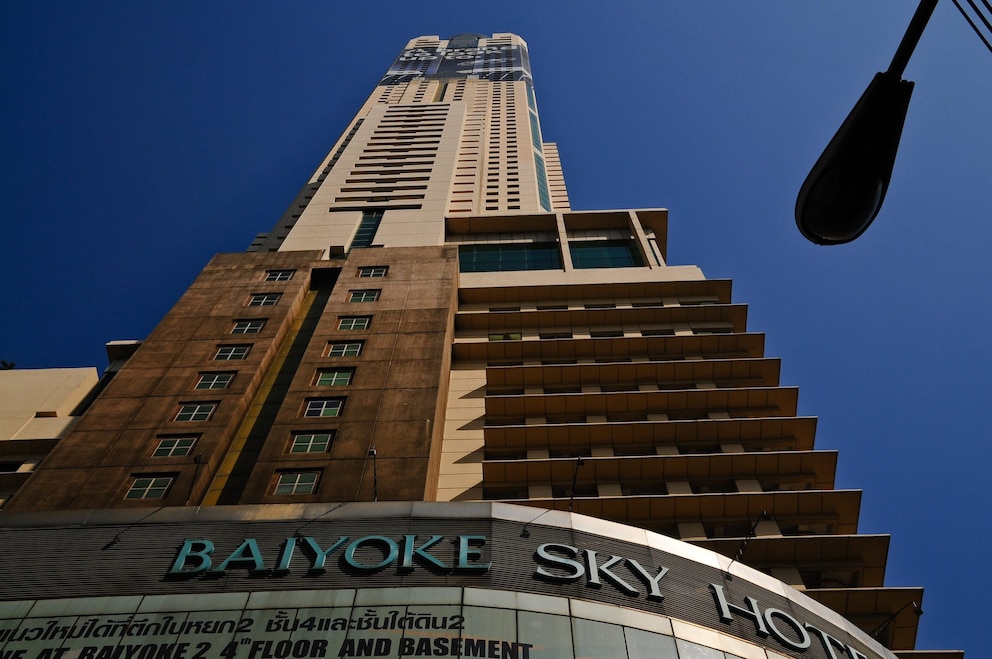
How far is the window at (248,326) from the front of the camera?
35.1 metres

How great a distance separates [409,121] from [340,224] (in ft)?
121

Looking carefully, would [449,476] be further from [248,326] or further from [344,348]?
[248,326]

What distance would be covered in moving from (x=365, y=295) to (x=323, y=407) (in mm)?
10383

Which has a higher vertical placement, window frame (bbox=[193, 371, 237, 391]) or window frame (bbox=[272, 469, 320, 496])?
window frame (bbox=[193, 371, 237, 391])

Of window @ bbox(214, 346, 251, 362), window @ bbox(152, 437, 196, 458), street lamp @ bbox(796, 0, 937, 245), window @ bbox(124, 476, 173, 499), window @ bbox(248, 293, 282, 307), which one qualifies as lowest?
street lamp @ bbox(796, 0, 937, 245)

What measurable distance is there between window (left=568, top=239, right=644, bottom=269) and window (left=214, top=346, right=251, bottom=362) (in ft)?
84.7

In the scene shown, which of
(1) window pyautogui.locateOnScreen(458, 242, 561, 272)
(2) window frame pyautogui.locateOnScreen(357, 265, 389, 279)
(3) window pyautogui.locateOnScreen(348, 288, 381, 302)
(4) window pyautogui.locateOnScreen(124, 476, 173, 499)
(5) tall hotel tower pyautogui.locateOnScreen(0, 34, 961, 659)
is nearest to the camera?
(5) tall hotel tower pyautogui.locateOnScreen(0, 34, 961, 659)

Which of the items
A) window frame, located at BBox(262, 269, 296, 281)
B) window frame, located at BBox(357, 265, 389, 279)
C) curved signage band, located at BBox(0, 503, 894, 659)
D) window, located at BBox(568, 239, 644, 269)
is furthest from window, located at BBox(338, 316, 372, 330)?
window, located at BBox(568, 239, 644, 269)

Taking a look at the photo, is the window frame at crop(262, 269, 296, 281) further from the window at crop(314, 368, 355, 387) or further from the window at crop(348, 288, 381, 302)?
the window at crop(314, 368, 355, 387)

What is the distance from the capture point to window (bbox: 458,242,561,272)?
170 ft

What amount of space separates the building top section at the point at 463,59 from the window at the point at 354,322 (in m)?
96.7

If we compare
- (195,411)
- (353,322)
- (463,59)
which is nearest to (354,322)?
(353,322)

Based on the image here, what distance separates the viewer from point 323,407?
2914 centimetres

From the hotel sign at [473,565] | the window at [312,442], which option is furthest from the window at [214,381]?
the hotel sign at [473,565]
